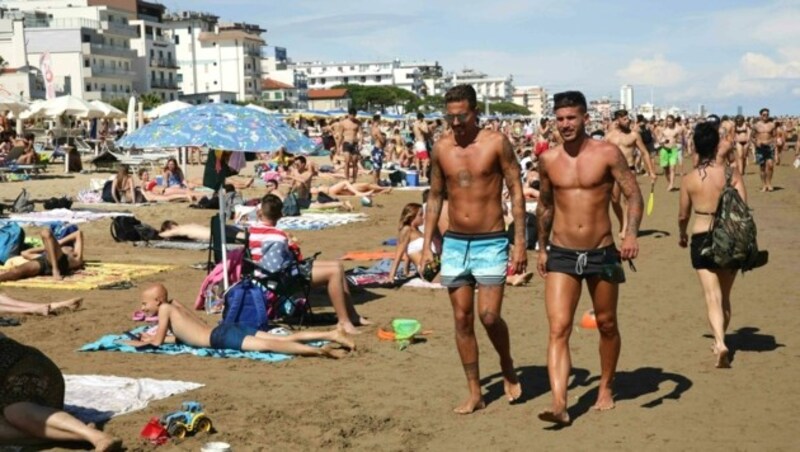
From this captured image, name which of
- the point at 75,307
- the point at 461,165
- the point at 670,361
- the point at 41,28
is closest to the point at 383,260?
the point at 75,307

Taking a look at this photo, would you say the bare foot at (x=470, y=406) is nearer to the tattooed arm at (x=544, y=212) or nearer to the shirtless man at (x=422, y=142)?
the tattooed arm at (x=544, y=212)

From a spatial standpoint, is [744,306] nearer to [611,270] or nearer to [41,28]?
[611,270]

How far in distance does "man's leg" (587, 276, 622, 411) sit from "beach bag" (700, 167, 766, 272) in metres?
1.41

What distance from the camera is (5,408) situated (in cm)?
507

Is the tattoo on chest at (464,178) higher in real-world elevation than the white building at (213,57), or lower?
lower

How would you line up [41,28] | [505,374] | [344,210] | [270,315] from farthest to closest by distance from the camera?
[41,28] < [344,210] < [270,315] < [505,374]

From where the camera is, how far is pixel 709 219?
6.97 metres

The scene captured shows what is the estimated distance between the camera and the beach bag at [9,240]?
10.9 meters

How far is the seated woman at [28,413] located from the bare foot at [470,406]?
184 cm

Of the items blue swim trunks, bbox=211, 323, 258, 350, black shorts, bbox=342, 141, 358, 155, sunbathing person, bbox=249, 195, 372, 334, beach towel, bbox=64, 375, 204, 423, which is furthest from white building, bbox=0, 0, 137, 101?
beach towel, bbox=64, 375, 204, 423

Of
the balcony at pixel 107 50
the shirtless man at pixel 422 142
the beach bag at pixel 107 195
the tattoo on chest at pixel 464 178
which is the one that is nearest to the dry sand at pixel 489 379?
the tattoo on chest at pixel 464 178

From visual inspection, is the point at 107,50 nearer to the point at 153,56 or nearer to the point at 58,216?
the point at 153,56

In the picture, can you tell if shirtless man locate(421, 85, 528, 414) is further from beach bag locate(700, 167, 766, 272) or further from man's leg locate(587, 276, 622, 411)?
beach bag locate(700, 167, 766, 272)

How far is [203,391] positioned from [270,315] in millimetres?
2004
